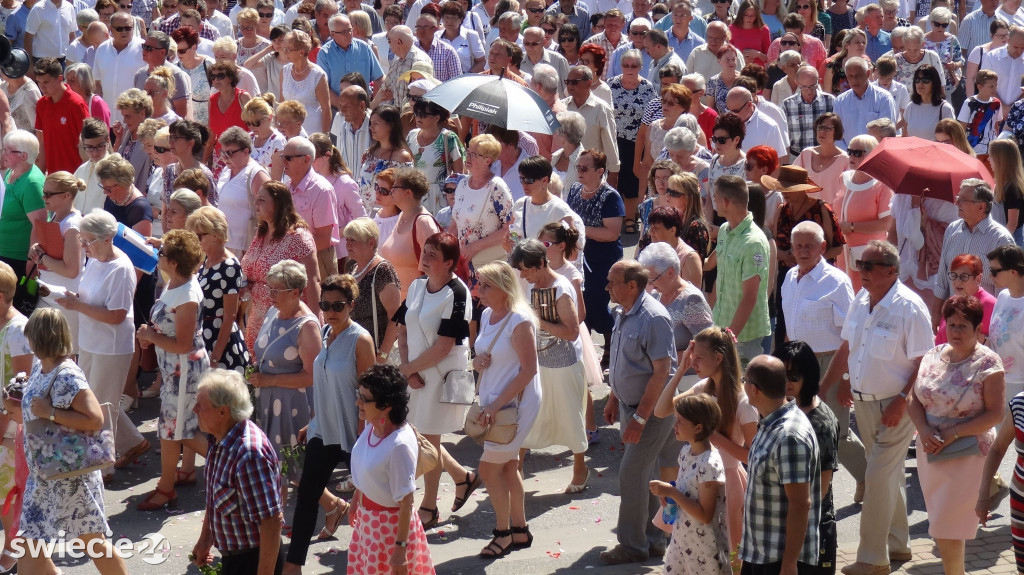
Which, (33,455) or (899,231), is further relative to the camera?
Result: (899,231)

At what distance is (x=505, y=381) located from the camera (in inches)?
292

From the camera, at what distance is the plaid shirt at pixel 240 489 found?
6.00m

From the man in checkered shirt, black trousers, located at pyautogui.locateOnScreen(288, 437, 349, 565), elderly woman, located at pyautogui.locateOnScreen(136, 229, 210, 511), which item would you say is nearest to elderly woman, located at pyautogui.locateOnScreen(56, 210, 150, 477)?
elderly woman, located at pyautogui.locateOnScreen(136, 229, 210, 511)

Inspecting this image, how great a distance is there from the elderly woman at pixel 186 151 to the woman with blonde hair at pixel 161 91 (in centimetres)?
128

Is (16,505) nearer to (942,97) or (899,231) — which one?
(899,231)

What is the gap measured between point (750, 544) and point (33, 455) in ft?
11.4

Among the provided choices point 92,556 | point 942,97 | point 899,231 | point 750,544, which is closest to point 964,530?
point 750,544

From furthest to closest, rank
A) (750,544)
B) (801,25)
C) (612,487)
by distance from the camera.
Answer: (801,25) < (612,487) < (750,544)

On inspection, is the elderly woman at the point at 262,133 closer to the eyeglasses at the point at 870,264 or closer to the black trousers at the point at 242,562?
the black trousers at the point at 242,562

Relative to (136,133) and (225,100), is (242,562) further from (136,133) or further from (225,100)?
(225,100)

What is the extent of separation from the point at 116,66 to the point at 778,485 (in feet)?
32.2

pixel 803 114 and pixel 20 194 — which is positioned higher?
pixel 803 114

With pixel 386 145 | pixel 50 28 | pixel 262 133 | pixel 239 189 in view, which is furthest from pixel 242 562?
pixel 50 28

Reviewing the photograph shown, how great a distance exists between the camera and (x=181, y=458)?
8.89 m
